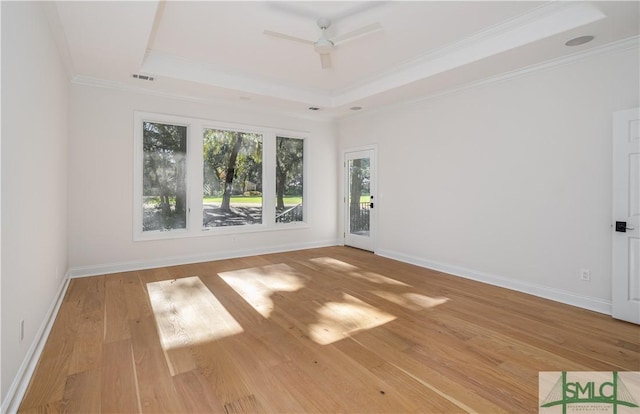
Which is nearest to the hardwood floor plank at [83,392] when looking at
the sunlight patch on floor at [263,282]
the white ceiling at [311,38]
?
the sunlight patch on floor at [263,282]

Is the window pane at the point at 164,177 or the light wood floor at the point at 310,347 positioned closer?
the light wood floor at the point at 310,347

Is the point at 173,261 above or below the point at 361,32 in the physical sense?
below

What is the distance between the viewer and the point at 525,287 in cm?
404

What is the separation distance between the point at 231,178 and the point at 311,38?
3.05 m

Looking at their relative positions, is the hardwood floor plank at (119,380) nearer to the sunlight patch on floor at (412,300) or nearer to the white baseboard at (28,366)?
the white baseboard at (28,366)

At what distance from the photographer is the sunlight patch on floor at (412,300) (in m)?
3.56

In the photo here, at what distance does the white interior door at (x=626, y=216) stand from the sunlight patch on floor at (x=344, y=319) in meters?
2.32

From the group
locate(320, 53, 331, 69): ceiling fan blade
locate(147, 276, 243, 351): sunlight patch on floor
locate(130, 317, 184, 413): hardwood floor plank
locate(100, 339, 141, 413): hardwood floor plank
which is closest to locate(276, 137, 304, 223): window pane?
locate(147, 276, 243, 351): sunlight patch on floor

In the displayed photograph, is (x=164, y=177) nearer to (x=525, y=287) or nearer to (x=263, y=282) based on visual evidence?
(x=263, y=282)

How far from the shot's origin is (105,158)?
15.4 ft

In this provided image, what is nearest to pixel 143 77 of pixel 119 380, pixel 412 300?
pixel 119 380

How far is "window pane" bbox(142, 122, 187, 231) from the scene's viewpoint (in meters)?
5.12

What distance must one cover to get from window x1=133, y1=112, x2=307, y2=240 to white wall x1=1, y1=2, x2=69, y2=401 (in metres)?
1.67

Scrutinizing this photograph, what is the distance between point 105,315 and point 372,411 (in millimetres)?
2839
